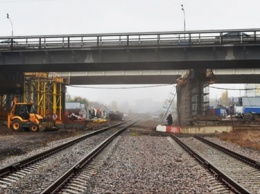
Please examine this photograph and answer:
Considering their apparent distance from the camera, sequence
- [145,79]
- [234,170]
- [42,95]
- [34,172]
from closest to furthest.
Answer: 1. [34,172]
2. [234,170]
3. [42,95]
4. [145,79]

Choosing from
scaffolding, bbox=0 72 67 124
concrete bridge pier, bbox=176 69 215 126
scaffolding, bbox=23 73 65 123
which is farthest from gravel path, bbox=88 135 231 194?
scaffolding, bbox=23 73 65 123

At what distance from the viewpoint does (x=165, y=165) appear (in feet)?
43.2

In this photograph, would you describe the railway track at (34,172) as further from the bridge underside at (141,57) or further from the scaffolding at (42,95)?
the scaffolding at (42,95)

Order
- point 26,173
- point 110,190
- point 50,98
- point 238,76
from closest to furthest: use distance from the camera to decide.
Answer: point 110,190
point 26,173
point 50,98
point 238,76

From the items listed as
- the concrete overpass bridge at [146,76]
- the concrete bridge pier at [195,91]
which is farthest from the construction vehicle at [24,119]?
the concrete overpass bridge at [146,76]

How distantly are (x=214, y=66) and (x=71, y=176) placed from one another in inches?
1020

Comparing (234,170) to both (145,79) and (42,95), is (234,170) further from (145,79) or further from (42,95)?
(145,79)

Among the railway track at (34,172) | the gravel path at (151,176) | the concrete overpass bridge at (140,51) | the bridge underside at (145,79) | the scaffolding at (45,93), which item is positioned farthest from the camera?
the bridge underside at (145,79)

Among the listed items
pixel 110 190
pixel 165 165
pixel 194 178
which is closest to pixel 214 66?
pixel 165 165

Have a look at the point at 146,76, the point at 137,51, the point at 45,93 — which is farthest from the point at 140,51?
the point at 146,76

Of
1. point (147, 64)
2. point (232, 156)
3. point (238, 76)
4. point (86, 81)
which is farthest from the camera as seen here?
point (86, 81)

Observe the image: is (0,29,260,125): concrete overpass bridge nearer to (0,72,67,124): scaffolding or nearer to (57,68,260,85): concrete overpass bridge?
(0,72,67,124): scaffolding

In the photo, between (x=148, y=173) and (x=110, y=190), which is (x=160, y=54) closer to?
(x=148, y=173)

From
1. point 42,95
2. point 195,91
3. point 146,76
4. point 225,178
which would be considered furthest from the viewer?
point 146,76
